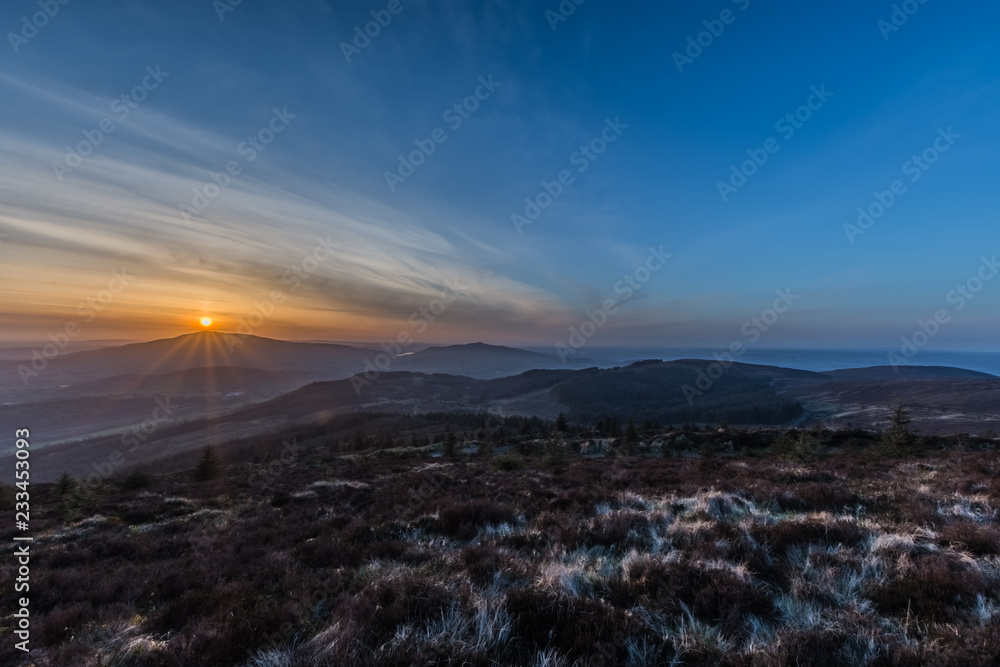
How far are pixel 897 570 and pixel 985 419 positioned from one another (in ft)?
523

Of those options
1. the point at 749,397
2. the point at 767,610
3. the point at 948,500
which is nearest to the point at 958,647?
the point at 767,610

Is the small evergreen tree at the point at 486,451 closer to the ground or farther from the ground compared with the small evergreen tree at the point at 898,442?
closer to the ground

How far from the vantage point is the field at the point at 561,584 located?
3639mm

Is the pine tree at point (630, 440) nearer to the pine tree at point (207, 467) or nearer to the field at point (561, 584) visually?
the field at point (561, 584)

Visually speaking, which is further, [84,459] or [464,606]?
[84,459]

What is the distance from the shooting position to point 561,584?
4895 millimetres

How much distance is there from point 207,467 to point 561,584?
3810cm

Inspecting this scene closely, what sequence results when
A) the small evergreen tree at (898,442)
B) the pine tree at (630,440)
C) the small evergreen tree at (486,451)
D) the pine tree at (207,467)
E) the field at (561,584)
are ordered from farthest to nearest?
the pine tree at (630,440), the small evergreen tree at (486,451), the pine tree at (207,467), the small evergreen tree at (898,442), the field at (561,584)

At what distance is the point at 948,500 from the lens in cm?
850

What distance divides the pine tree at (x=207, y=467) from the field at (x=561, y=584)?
23953mm

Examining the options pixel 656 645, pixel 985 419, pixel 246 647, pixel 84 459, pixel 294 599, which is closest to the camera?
pixel 656 645

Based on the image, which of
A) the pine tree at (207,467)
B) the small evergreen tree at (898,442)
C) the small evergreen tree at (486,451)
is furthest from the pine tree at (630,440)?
the pine tree at (207,467)

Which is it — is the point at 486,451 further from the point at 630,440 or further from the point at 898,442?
the point at 898,442

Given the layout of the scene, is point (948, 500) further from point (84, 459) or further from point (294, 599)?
point (84, 459)
